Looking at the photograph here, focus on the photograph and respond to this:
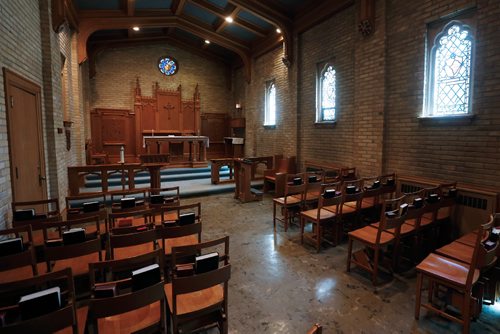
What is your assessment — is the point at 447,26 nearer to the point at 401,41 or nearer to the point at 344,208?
the point at 401,41

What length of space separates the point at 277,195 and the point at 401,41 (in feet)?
11.9

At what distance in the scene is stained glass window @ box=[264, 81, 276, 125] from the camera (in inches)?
352

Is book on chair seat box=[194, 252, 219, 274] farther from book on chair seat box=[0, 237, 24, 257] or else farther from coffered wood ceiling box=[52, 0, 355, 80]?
coffered wood ceiling box=[52, 0, 355, 80]

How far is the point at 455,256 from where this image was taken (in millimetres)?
2781

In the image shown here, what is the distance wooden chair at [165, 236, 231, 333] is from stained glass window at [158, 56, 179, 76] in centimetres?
1006

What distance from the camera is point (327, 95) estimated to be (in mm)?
6738

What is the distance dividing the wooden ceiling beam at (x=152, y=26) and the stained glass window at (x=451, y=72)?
6386 mm

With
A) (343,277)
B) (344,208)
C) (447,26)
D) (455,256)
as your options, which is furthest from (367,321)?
(447,26)

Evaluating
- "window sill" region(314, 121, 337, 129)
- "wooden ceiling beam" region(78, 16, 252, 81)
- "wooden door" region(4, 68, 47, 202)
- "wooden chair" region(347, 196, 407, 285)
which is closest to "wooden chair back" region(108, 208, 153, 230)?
"wooden door" region(4, 68, 47, 202)

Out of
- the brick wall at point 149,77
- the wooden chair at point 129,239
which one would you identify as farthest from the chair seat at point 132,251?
the brick wall at point 149,77

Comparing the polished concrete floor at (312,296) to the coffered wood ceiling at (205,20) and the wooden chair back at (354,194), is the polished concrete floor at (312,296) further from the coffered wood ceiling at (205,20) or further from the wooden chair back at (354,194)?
the coffered wood ceiling at (205,20)

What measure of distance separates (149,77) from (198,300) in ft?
33.2

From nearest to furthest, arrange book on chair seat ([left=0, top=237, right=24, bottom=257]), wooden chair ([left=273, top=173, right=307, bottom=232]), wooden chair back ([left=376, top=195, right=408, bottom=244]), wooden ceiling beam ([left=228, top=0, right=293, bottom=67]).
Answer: book on chair seat ([left=0, top=237, right=24, bottom=257]), wooden chair back ([left=376, top=195, right=408, bottom=244]), wooden chair ([left=273, top=173, right=307, bottom=232]), wooden ceiling beam ([left=228, top=0, right=293, bottom=67])

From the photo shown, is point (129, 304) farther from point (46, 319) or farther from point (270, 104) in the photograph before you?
point (270, 104)
